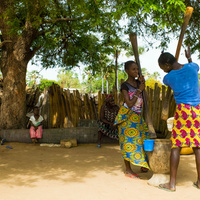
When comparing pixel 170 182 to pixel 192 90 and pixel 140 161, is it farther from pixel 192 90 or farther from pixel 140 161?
pixel 192 90

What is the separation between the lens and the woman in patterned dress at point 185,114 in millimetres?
3324

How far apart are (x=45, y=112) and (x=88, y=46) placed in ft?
9.66

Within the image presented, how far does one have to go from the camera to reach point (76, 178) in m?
4.02

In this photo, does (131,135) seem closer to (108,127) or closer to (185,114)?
(185,114)

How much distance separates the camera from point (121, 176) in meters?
4.12

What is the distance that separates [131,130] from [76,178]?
1094 millimetres

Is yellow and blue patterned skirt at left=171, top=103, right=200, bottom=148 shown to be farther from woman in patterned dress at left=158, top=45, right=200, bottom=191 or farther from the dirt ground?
the dirt ground

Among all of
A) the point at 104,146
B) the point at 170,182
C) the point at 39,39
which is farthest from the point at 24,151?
the point at 39,39

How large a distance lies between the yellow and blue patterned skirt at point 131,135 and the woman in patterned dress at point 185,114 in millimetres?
600

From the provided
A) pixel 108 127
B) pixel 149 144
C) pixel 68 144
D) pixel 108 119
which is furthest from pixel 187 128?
pixel 68 144

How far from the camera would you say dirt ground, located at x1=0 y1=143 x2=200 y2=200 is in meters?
3.20

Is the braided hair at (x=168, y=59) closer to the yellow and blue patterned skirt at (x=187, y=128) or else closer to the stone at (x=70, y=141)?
the yellow and blue patterned skirt at (x=187, y=128)

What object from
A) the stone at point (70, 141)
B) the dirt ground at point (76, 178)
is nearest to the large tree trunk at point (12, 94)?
the stone at point (70, 141)

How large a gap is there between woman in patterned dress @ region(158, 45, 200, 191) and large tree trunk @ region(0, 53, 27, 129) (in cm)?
617
